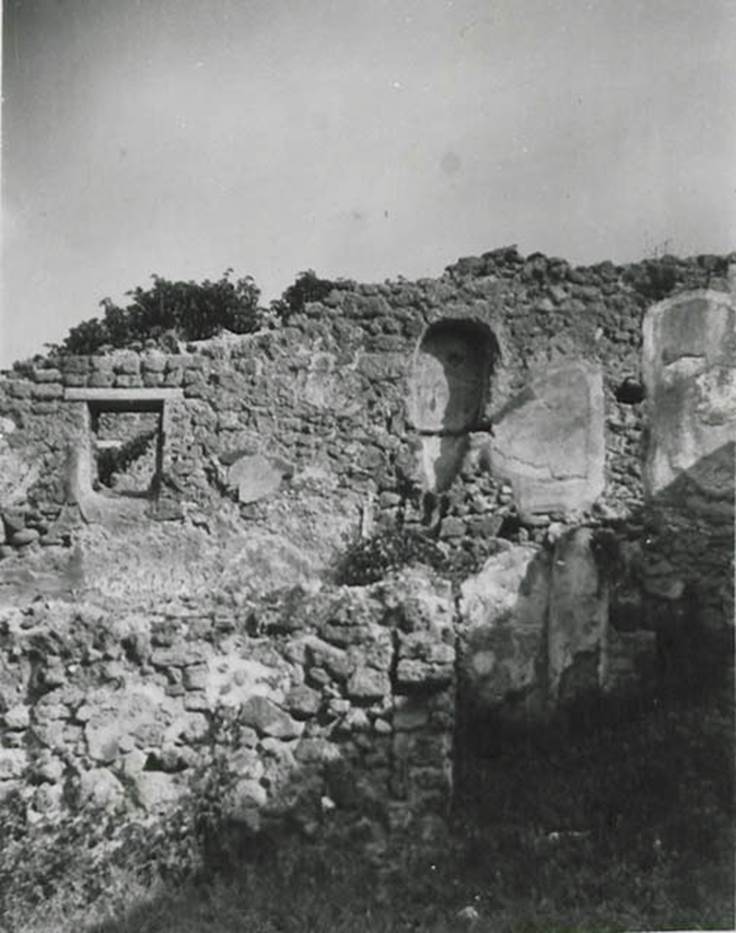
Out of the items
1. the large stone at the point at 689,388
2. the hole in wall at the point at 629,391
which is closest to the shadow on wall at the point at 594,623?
the large stone at the point at 689,388

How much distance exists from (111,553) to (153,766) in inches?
178

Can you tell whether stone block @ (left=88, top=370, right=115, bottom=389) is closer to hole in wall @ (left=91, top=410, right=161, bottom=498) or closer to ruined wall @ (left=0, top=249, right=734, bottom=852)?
ruined wall @ (left=0, top=249, right=734, bottom=852)

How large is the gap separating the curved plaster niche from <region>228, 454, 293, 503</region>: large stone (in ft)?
4.53

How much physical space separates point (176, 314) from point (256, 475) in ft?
47.9

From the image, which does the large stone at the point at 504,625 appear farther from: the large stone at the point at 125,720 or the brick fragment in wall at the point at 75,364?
the brick fragment in wall at the point at 75,364

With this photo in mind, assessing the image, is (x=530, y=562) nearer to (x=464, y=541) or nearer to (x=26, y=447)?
(x=464, y=541)

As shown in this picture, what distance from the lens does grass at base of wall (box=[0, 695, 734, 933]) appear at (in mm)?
4320

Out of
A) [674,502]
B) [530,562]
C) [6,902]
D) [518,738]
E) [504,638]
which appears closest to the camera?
[6,902]

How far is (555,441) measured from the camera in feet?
29.3

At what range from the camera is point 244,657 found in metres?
4.99

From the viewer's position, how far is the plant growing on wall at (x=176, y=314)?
2264cm

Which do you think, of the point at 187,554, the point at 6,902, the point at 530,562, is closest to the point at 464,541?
the point at 530,562

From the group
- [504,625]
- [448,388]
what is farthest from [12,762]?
[448,388]

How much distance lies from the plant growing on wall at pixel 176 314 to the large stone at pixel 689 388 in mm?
14498
